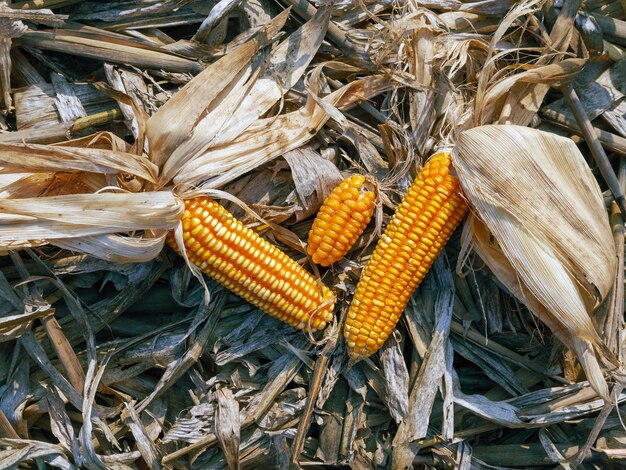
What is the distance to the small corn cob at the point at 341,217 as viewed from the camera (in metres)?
2.75

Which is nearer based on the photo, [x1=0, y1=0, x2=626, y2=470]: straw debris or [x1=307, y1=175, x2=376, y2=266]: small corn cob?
[x1=307, y1=175, x2=376, y2=266]: small corn cob

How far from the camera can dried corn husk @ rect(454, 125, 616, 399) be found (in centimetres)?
264

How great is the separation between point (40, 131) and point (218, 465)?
1.92 metres

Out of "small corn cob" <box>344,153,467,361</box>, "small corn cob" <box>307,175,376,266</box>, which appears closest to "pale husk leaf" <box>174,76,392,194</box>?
"small corn cob" <box>307,175,376,266</box>

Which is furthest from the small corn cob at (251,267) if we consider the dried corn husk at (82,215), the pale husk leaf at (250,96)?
the pale husk leaf at (250,96)

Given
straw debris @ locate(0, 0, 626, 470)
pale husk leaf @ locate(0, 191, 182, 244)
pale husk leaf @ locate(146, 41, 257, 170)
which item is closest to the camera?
pale husk leaf @ locate(0, 191, 182, 244)

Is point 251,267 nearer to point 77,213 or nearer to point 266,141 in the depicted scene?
point 266,141

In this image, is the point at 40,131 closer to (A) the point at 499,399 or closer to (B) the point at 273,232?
(B) the point at 273,232

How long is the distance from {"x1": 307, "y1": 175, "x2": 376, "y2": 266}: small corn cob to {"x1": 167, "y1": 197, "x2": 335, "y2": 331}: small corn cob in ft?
0.58

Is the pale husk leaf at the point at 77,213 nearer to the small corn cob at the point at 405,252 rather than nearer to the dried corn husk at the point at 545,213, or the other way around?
the small corn cob at the point at 405,252

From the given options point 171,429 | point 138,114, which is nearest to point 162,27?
point 138,114

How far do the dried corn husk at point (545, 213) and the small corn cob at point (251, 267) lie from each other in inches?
35.4

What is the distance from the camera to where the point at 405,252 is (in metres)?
2.74

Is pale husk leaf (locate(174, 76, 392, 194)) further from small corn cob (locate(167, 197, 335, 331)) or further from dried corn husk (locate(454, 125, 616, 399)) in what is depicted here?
dried corn husk (locate(454, 125, 616, 399))
